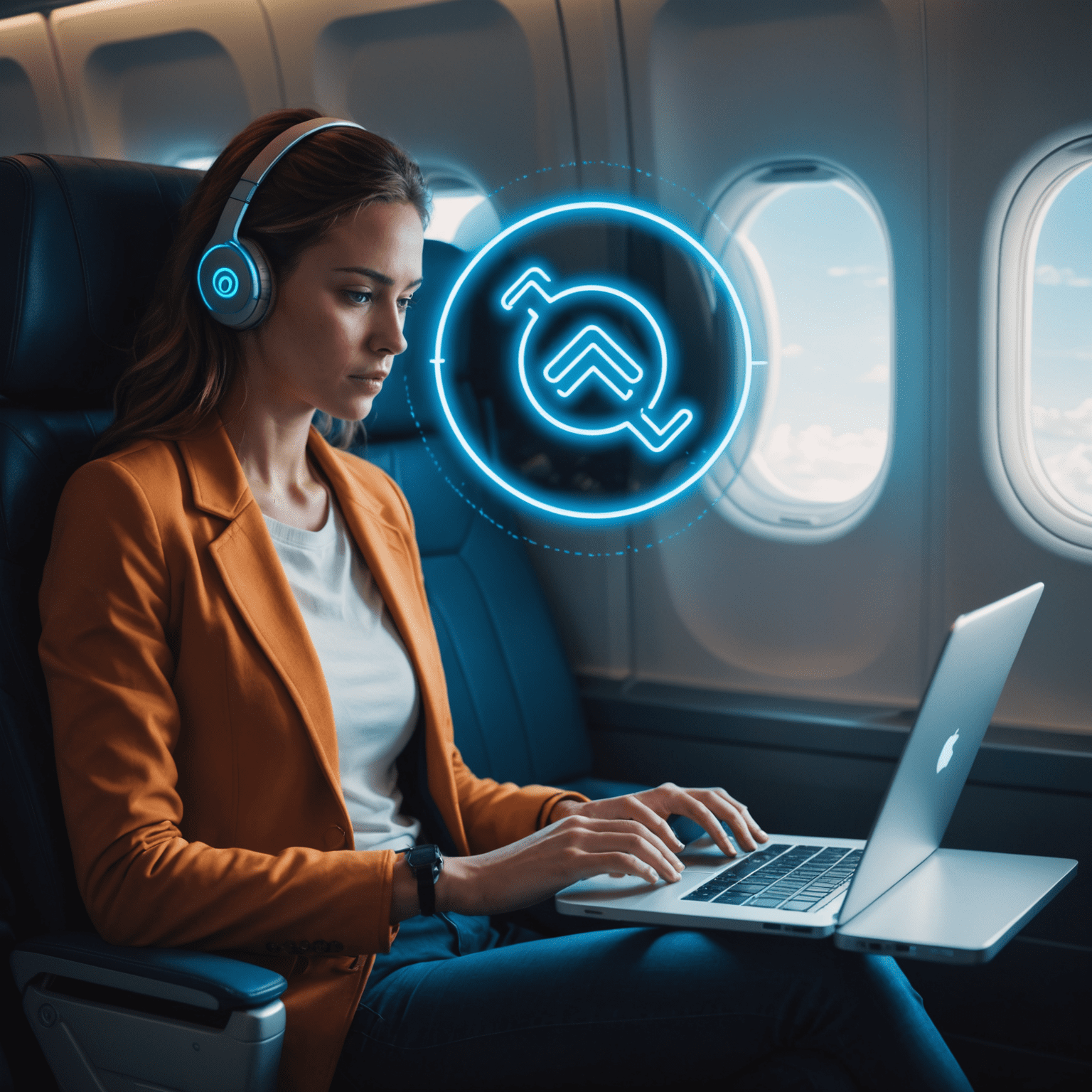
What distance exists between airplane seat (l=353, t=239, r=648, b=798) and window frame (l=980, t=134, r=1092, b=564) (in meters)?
0.82

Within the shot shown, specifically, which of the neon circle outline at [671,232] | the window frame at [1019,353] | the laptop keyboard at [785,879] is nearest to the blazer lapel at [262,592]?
the laptop keyboard at [785,879]

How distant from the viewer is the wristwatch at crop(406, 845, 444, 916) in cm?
126

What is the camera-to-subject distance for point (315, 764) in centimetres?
132

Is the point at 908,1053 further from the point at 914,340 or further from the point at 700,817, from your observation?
the point at 914,340

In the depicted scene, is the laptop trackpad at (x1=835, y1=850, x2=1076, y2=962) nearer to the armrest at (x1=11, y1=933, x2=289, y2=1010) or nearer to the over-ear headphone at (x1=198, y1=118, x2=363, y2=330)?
the armrest at (x1=11, y1=933, x2=289, y2=1010)

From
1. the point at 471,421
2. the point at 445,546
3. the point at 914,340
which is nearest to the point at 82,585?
the point at 445,546

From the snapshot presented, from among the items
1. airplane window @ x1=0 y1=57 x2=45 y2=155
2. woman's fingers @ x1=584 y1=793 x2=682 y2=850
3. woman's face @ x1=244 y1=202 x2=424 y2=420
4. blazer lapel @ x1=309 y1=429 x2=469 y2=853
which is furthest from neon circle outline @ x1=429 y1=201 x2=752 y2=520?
airplane window @ x1=0 y1=57 x2=45 y2=155

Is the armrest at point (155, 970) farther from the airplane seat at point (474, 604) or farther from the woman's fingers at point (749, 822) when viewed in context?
the airplane seat at point (474, 604)

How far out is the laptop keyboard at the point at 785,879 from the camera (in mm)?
1268

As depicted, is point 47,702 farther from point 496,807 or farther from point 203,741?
point 496,807

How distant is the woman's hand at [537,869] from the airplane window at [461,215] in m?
1.39

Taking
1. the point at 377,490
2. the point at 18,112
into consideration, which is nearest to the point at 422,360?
the point at 377,490

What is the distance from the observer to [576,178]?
7.23 feet

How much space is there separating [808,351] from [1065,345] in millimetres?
449
